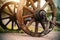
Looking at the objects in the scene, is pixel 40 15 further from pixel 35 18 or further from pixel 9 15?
pixel 9 15

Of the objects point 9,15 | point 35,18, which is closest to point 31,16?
point 35,18

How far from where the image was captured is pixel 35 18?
4.42ft

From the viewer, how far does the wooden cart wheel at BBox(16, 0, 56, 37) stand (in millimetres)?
1293

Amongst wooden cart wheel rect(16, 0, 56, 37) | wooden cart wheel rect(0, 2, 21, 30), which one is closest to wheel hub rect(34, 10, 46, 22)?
wooden cart wheel rect(16, 0, 56, 37)

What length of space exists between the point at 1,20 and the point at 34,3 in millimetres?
269

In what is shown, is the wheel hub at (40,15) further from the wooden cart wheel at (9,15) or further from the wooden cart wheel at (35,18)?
the wooden cart wheel at (9,15)

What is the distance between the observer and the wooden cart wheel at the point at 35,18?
1293 mm

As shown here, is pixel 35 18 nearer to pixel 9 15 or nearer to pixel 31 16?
pixel 31 16

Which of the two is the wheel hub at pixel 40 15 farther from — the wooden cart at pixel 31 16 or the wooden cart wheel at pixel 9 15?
the wooden cart wheel at pixel 9 15

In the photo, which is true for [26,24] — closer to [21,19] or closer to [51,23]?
[21,19]

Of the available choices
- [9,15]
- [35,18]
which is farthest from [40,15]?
[9,15]

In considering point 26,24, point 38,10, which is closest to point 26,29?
point 26,24

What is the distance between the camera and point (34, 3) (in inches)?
55.9

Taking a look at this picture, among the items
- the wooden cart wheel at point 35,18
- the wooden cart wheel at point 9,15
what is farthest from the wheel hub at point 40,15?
the wooden cart wheel at point 9,15
